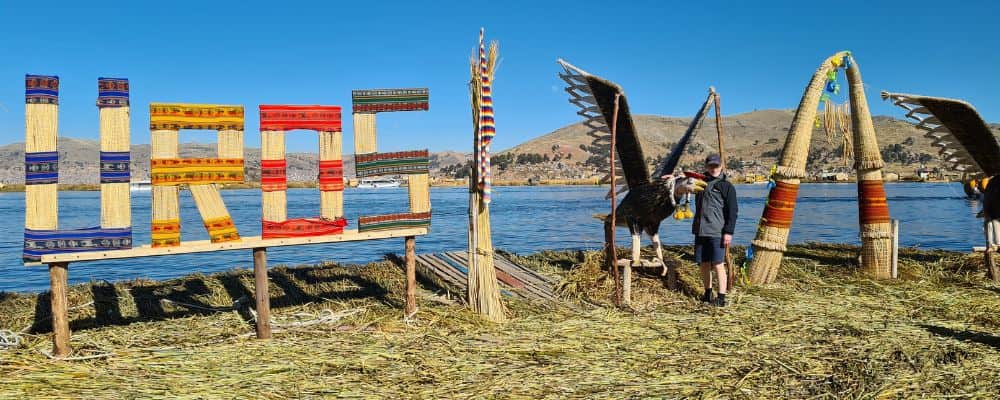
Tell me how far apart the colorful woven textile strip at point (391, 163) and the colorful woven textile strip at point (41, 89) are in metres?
2.96

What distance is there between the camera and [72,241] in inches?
240

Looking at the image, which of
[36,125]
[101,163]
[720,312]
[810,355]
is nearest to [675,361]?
[810,355]

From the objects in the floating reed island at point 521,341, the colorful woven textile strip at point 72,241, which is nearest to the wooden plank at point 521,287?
the floating reed island at point 521,341

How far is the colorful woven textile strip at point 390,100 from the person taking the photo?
738cm

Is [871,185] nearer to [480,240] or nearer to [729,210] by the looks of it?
[729,210]

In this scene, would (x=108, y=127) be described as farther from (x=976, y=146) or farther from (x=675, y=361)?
(x=976, y=146)

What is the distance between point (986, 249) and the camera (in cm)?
1019

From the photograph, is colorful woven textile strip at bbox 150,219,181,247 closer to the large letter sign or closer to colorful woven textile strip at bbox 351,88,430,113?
the large letter sign

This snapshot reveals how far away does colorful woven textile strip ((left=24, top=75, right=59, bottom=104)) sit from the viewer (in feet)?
19.6

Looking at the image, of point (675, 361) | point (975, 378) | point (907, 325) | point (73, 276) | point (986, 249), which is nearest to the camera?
point (975, 378)

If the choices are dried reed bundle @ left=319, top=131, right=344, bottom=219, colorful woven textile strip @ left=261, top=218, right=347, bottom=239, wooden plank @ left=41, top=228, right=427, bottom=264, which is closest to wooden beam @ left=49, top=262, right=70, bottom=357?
wooden plank @ left=41, top=228, right=427, bottom=264

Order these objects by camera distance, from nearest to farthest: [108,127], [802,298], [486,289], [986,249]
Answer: [108,127] < [486,289] < [802,298] < [986,249]

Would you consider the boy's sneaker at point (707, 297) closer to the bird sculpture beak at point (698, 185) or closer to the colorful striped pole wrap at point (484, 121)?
the bird sculpture beak at point (698, 185)

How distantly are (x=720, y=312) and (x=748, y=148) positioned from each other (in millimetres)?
135839
